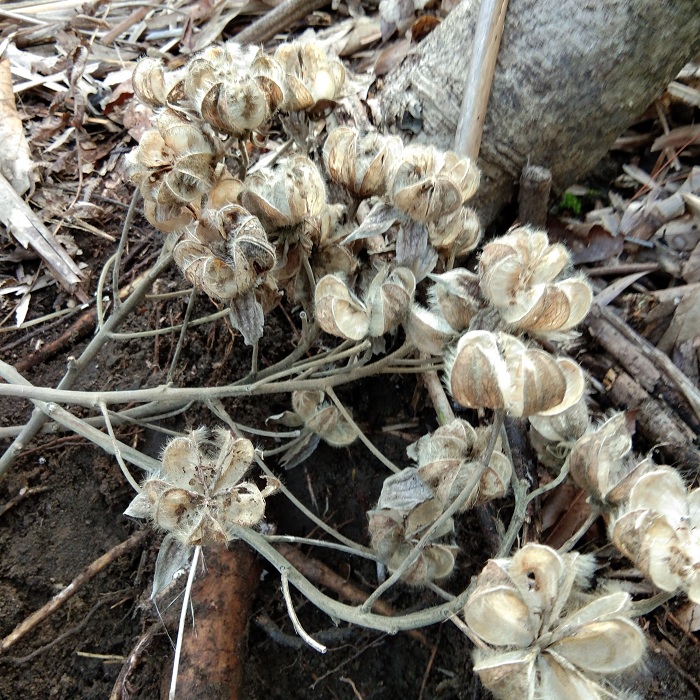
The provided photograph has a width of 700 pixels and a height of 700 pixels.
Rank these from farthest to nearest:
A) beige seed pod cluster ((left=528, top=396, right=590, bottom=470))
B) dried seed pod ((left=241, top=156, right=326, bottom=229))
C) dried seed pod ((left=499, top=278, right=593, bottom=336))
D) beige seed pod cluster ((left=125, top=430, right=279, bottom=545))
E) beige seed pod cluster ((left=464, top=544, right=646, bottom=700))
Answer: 1. beige seed pod cluster ((left=528, top=396, right=590, bottom=470))
2. dried seed pod ((left=241, top=156, right=326, bottom=229))
3. beige seed pod cluster ((left=125, top=430, right=279, bottom=545))
4. dried seed pod ((left=499, top=278, right=593, bottom=336))
5. beige seed pod cluster ((left=464, top=544, right=646, bottom=700))

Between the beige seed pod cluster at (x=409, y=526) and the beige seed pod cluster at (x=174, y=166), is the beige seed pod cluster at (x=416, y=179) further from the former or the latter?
the beige seed pod cluster at (x=409, y=526)

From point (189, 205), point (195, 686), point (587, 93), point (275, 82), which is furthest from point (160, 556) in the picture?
point (587, 93)

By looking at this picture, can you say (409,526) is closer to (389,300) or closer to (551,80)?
(389,300)

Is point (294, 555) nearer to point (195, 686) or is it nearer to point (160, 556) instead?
point (195, 686)

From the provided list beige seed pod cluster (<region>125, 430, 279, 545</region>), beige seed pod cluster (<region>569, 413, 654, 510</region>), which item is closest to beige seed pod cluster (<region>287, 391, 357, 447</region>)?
beige seed pod cluster (<region>125, 430, 279, 545</region>)

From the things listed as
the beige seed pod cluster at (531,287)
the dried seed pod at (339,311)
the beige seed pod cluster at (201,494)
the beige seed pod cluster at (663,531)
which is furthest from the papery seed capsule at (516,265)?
the beige seed pod cluster at (201,494)

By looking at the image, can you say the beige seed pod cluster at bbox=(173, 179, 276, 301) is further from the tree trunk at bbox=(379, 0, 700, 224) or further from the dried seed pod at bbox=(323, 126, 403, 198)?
the tree trunk at bbox=(379, 0, 700, 224)
